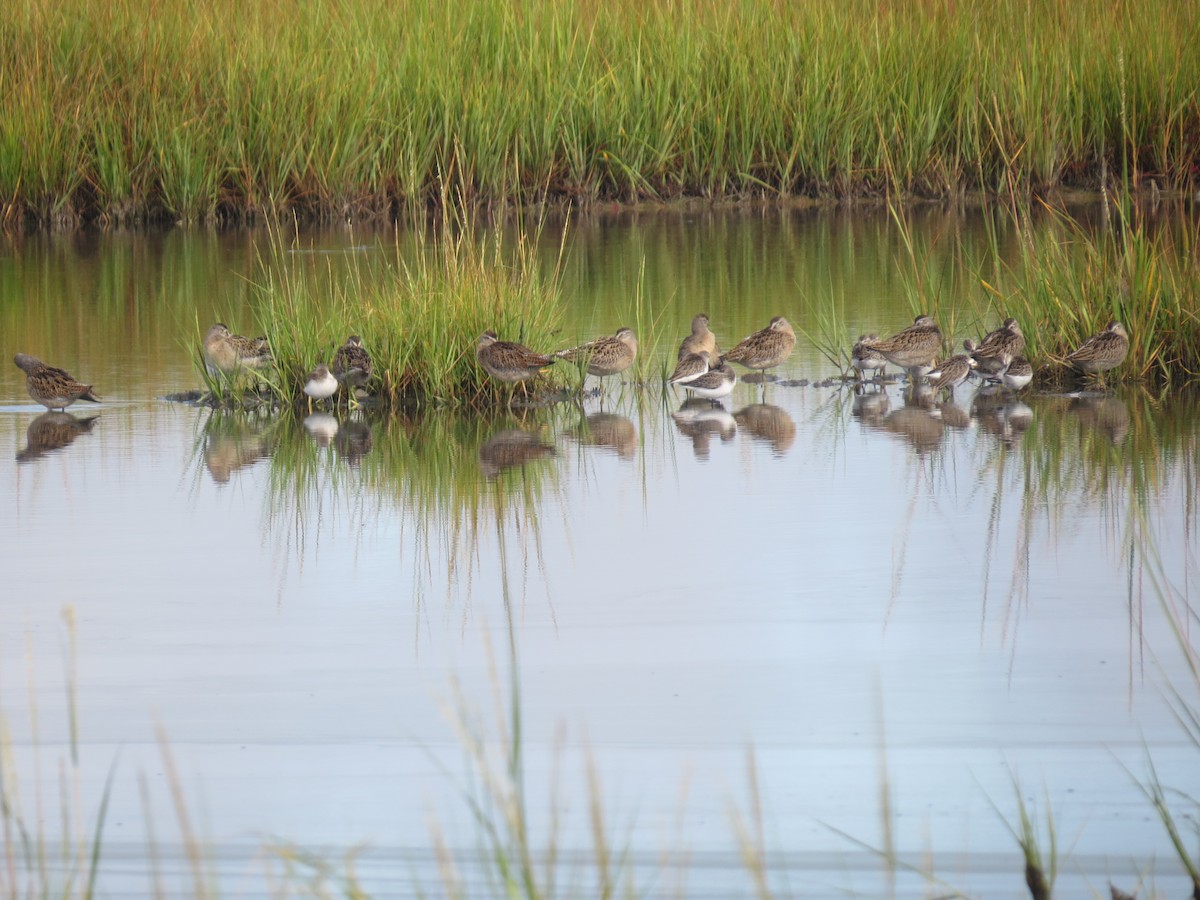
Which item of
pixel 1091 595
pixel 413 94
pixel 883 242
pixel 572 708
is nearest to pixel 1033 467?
pixel 1091 595

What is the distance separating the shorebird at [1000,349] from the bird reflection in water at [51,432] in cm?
481

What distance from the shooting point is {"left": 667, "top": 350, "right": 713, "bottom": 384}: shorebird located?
10.8 metres

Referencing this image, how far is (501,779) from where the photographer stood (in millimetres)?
4824

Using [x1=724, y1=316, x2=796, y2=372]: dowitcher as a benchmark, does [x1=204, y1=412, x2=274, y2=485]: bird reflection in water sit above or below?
below

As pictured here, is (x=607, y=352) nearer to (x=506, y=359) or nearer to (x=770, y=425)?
(x=506, y=359)

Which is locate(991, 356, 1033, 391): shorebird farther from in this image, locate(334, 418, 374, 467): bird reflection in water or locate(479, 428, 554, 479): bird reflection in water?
locate(334, 418, 374, 467): bird reflection in water

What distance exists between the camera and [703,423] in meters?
10.2

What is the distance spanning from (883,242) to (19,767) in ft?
45.6

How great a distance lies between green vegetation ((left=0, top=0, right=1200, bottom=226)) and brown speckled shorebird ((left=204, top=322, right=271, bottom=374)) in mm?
8514

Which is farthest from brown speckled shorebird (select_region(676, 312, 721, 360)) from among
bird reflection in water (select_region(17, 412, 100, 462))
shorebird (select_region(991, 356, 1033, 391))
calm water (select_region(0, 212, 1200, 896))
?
bird reflection in water (select_region(17, 412, 100, 462))

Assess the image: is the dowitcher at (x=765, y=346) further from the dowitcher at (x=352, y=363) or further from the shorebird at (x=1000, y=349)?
the dowitcher at (x=352, y=363)

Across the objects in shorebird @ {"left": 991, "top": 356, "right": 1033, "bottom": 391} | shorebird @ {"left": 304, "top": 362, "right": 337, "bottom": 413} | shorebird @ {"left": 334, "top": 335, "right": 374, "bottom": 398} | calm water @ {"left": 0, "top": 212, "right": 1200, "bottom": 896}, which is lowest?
calm water @ {"left": 0, "top": 212, "right": 1200, "bottom": 896}

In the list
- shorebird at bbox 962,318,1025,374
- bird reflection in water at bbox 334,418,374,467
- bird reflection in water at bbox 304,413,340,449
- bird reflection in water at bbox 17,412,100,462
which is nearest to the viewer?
bird reflection in water at bbox 334,418,374,467

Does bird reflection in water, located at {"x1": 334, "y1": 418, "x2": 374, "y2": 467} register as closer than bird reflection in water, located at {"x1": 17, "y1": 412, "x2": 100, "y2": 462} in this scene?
Yes
